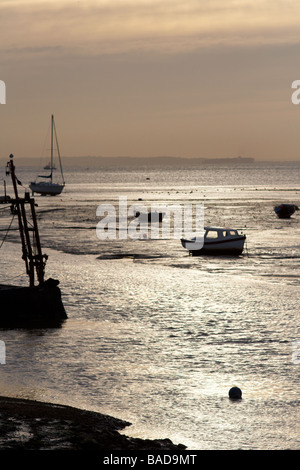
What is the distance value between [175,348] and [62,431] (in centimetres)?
1088

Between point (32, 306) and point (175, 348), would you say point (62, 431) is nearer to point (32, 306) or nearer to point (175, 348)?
point (175, 348)

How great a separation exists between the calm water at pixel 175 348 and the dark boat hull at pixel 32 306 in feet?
3.34

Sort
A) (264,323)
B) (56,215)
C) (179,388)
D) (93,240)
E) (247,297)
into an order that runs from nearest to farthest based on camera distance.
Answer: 1. (179,388)
2. (264,323)
3. (247,297)
4. (93,240)
5. (56,215)

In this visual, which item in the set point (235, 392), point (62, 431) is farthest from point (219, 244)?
point (62, 431)

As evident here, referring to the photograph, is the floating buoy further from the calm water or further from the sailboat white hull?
the sailboat white hull

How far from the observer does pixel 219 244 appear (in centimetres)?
5953

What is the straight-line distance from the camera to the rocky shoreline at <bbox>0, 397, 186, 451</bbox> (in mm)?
17609

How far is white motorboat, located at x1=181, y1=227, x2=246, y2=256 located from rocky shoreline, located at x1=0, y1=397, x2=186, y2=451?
39.2 m

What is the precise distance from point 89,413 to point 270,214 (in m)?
85.6

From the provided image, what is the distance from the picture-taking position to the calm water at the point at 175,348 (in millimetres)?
20891

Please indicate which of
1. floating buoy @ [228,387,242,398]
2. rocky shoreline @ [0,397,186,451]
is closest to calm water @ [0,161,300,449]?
floating buoy @ [228,387,242,398]

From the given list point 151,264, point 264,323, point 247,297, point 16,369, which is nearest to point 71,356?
point 16,369

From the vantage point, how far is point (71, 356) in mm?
27672
